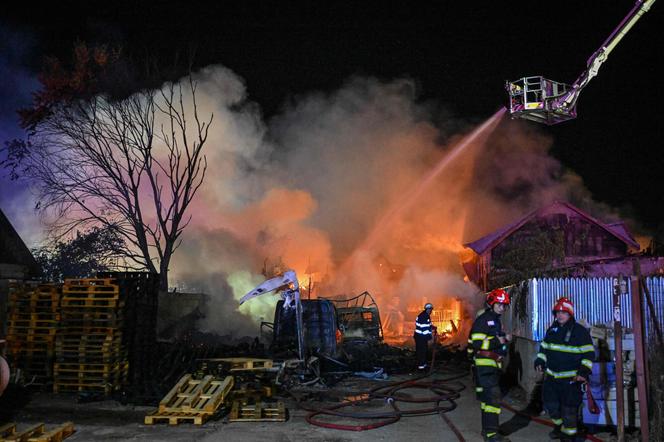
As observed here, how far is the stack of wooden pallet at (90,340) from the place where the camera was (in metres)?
10.4

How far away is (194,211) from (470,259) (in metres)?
16.6

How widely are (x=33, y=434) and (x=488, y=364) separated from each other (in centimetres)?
574

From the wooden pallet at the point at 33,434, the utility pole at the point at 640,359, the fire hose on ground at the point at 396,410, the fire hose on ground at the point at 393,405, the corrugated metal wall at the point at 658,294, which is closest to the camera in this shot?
the utility pole at the point at 640,359

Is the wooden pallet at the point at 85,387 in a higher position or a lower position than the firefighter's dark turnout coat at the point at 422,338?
lower

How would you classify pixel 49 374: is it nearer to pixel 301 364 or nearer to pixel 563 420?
pixel 301 364

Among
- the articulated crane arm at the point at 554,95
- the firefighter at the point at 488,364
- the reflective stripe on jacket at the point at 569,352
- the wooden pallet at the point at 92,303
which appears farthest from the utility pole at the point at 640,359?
the articulated crane arm at the point at 554,95

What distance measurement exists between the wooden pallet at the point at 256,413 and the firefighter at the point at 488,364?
119 inches

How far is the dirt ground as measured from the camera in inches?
281

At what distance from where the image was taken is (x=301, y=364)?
1139 cm

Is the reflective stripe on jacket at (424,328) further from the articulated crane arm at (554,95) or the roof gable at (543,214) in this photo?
the roof gable at (543,214)

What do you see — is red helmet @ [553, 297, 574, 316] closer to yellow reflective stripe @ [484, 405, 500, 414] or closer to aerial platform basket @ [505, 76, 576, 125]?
yellow reflective stripe @ [484, 405, 500, 414]

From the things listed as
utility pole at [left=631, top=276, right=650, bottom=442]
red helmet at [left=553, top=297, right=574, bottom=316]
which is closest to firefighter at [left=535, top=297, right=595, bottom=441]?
red helmet at [left=553, top=297, right=574, bottom=316]

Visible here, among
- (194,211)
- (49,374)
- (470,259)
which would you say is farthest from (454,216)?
(49,374)

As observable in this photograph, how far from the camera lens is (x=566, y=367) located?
622 cm
